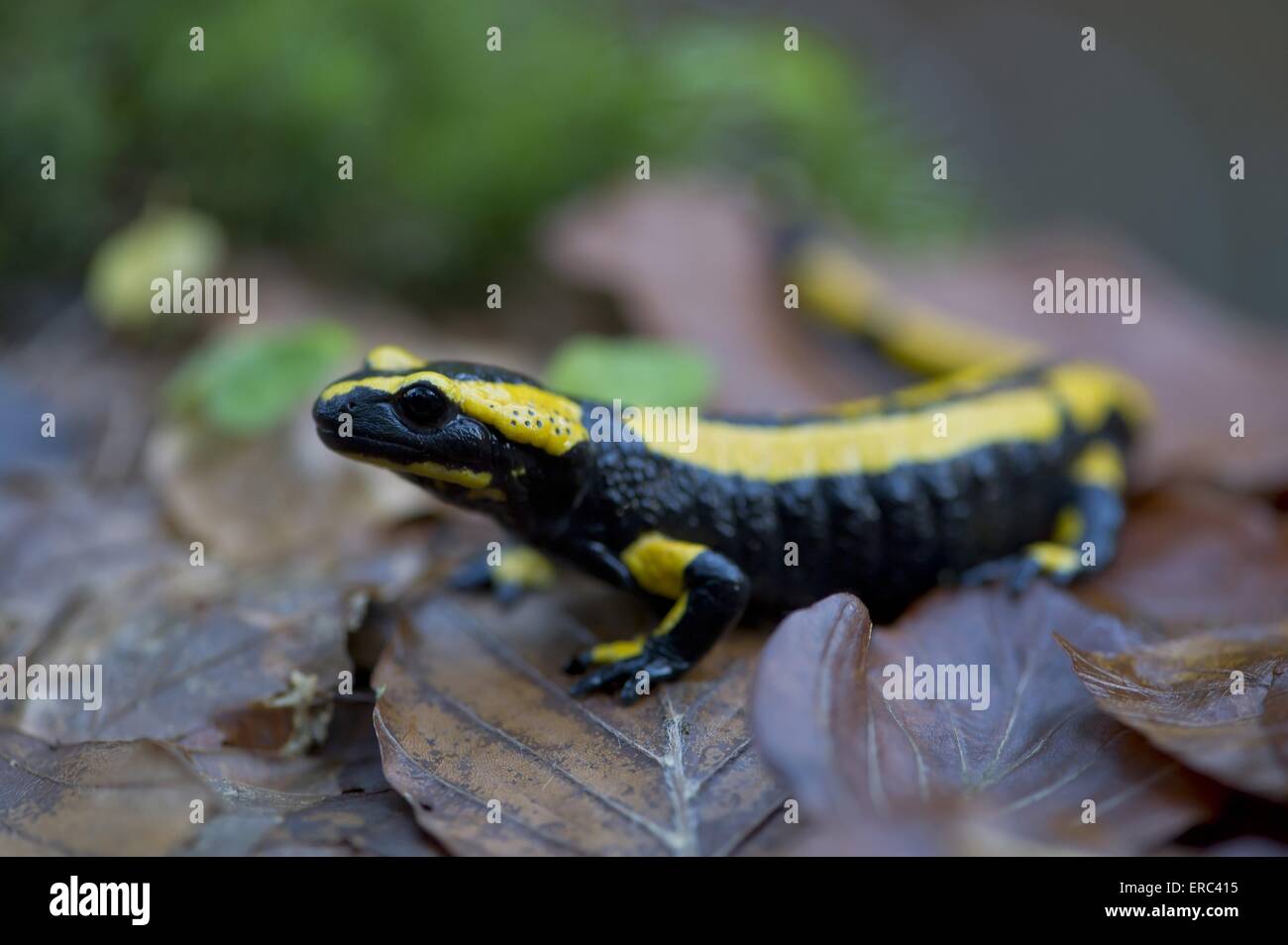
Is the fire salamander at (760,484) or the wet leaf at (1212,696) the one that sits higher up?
the fire salamander at (760,484)

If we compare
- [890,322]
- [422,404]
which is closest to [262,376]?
[422,404]

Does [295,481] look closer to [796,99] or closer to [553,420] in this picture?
[553,420]

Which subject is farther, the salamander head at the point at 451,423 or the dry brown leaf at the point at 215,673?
the salamander head at the point at 451,423

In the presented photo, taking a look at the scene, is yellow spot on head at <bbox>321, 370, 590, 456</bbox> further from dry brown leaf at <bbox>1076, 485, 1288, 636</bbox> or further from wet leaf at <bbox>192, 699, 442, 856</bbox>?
dry brown leaf at <bbox>1076, 485, 1288, 636</bbox>

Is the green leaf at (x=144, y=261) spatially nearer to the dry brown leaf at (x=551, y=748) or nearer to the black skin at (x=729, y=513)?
the black skin at (x=729, y=513)

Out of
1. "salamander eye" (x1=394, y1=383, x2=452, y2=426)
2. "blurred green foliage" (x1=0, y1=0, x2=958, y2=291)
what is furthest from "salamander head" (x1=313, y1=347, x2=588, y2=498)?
"blurred green foliage" (x1=0, y1=0, x2=958, y2=291)

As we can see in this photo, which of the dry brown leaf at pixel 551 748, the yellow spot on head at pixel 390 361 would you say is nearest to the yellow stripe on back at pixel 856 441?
the dry brown leaf at pixel 551 748

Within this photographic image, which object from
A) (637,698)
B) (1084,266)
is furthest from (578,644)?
(1084,266)

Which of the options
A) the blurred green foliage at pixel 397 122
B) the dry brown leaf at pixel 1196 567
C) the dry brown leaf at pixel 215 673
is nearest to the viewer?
the dry brown leaf at pixel 215 673

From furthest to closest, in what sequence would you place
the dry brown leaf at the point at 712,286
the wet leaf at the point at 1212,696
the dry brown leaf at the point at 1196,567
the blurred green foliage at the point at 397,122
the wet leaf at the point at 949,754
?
the dry brown leaf at the point at 712,286 < the blurred green foliage at the point at 397,122 < the dry brown leaf at the point at 1196,567 < the wet leaf at the point at 1212,696 < the wet leaf at the point at 949,754
